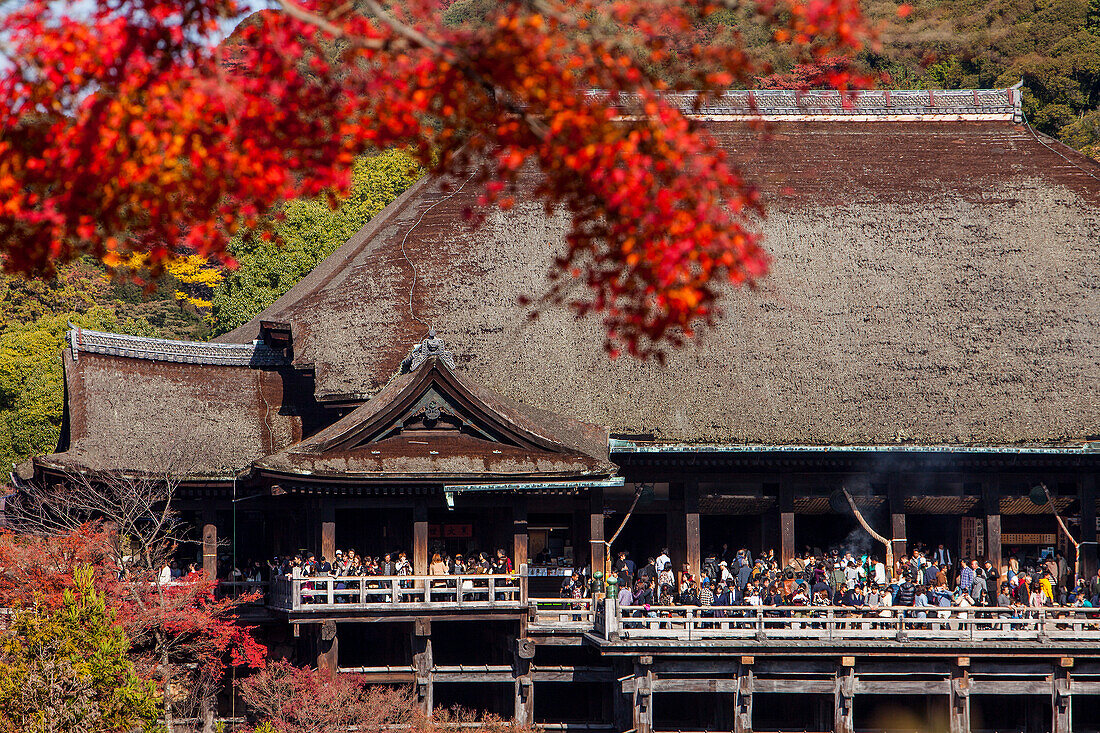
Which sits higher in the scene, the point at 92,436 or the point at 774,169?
the point at 774,169

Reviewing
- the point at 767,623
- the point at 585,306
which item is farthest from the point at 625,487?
the point at 585,306

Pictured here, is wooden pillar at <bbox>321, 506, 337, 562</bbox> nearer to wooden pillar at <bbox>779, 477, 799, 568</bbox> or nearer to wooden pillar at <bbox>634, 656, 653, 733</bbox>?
wooden pillar at <bbox>634, 656, 653, 733</bbox>

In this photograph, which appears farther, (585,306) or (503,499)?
(503,499)

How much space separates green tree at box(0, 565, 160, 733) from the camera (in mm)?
20953

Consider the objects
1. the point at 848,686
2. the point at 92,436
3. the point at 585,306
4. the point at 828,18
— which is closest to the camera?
the point at 828,18

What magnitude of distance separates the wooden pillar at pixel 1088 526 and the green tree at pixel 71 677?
22.3 m

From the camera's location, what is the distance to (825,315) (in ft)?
118

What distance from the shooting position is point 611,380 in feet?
113

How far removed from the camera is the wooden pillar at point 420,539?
3052 centimetres

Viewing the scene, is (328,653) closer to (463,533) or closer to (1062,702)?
(463,533)

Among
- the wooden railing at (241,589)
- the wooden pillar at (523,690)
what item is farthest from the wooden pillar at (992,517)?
the wooden railing at (241,589)

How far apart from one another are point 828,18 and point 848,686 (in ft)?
71.7

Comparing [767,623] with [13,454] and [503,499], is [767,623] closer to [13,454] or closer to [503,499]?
[503,499]

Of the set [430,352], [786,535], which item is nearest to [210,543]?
[430,352]
